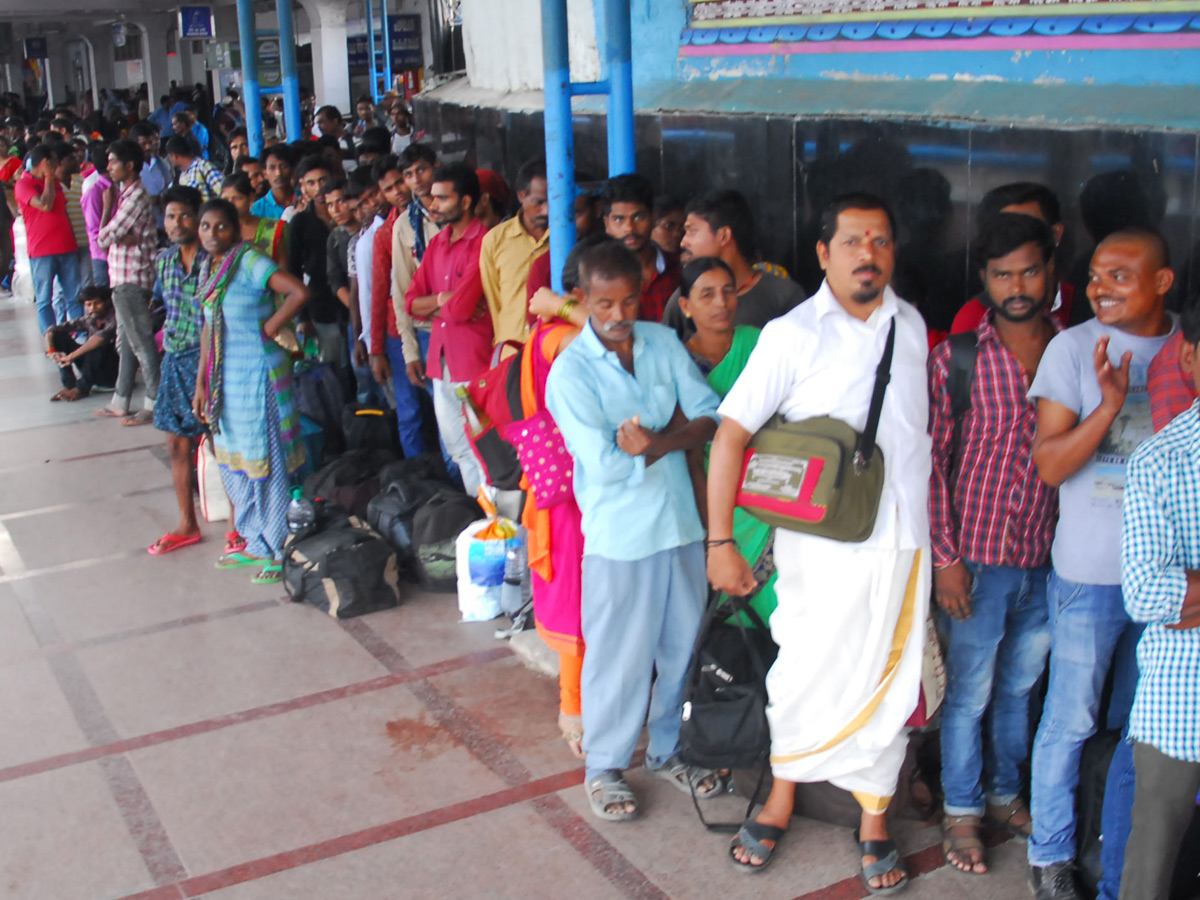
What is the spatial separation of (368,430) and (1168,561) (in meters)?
4.92

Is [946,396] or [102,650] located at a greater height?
[946,396]

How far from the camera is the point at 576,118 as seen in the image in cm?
670

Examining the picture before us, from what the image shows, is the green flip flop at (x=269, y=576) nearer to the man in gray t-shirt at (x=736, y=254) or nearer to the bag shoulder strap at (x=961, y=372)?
the man in gray t-shirt at (x=736, y=254)

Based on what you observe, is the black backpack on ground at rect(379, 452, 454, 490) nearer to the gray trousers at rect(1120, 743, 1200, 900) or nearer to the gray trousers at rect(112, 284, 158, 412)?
the gray trousers at rect(112, 284, 158, 412)

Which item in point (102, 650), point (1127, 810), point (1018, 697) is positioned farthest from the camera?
point (102, 650)

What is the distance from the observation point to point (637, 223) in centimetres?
436

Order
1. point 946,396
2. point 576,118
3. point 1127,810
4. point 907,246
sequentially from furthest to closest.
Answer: point 576,118 < point 907,246 < point 946,396 < point 1127,810

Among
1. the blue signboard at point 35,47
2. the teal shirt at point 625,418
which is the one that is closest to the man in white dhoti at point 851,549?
the teal shirt at point 625,418

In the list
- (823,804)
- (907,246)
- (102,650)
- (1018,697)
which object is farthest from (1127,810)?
(102,650)

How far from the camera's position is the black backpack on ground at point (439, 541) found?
538 cm

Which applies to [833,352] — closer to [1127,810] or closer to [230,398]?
[1127,810]

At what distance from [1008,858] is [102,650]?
354 cm

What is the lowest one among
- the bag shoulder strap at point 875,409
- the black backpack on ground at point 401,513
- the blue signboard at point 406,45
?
the black backpack on ground at point 401,513

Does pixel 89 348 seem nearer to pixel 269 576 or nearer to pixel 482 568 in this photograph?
pixel 269 576
